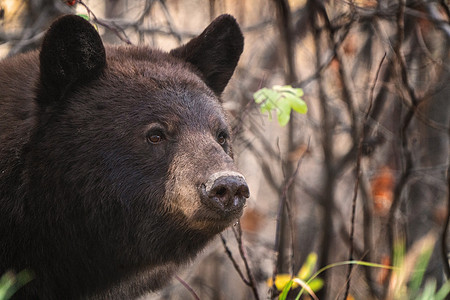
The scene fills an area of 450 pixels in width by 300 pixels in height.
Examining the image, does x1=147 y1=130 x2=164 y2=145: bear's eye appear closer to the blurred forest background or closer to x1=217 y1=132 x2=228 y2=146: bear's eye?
x1=217 y1=132 x2=228 y2=146: bear's eye

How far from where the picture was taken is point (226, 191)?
9.43 feet

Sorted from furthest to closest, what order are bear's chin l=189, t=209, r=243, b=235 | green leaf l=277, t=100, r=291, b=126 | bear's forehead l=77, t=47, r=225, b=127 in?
green leaf l=277, t=100, r=291, b=126
bear's forehead l=77, t=47, r=225, b=127
bear's chin l=189, t=209, r=243, b=235

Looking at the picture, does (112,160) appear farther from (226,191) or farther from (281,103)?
(281,103)

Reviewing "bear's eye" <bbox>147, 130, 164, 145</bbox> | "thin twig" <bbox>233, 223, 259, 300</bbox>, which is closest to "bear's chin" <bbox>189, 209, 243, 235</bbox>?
"bear's eye" <bbox>147, 130, 164, 145</bbox>

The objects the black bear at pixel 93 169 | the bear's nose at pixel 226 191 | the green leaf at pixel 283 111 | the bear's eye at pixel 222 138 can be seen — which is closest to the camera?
the bear's nose at pixel 226 191

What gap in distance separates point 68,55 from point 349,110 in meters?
2.92

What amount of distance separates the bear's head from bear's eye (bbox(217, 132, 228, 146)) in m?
0.06

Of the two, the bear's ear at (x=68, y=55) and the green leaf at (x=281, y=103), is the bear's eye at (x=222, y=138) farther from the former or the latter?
the bear's ear at (x=68, y=55)

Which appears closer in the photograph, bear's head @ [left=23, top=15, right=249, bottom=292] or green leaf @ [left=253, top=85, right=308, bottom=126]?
bear's head @ [left=23, top=15, right=249, bottom=292]

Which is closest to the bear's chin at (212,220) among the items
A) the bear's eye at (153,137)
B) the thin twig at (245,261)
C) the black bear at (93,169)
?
the black bear at (93,169)

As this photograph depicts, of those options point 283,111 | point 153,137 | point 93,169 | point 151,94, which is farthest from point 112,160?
point 283,111

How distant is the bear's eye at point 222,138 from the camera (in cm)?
347

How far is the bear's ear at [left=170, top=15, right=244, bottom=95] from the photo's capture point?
382 centimetres

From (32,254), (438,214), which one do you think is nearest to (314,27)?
(438,214)
